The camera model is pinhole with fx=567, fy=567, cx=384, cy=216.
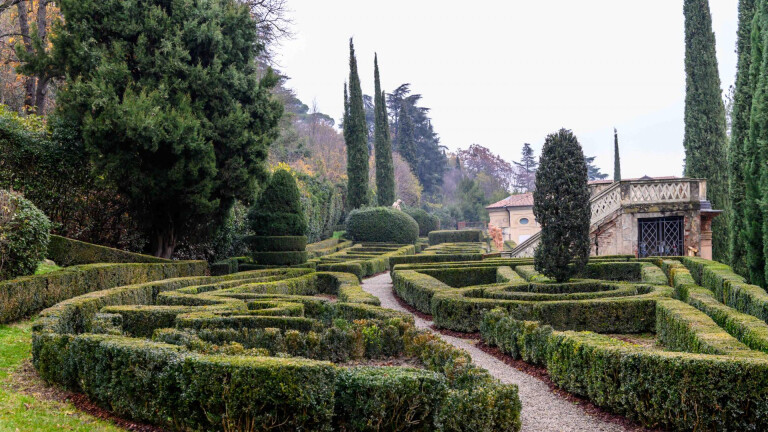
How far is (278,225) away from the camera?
19.0 meters

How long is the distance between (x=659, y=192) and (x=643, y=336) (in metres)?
13.0

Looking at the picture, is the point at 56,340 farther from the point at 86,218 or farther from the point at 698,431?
the point at 86,218

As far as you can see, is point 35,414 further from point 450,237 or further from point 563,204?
point 450,237

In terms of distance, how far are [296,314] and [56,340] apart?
12.0 feet

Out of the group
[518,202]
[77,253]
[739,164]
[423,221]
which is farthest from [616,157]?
[77,253]

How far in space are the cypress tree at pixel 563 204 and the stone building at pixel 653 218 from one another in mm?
9343

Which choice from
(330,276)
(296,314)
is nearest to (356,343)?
(296,314)

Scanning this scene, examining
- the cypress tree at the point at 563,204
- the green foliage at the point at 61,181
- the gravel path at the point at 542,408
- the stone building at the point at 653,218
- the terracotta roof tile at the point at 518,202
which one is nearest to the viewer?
the gravel path at the point at 542,408

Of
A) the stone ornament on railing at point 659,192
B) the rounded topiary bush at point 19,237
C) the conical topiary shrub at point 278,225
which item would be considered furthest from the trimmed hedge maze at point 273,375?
the stone ornament on railing at point 659,192

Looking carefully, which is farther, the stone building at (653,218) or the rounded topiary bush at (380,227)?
the rounded topiary bush at (380,227)

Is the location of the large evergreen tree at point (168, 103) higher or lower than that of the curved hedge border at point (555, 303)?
higher

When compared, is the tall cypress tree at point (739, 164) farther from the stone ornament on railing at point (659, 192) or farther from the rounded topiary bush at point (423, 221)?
the rounded topiary bush at point (423, 221)

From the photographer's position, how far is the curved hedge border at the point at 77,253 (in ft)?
41.4

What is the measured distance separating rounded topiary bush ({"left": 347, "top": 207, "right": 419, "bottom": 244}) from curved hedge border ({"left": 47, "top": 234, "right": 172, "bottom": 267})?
61.3ft
